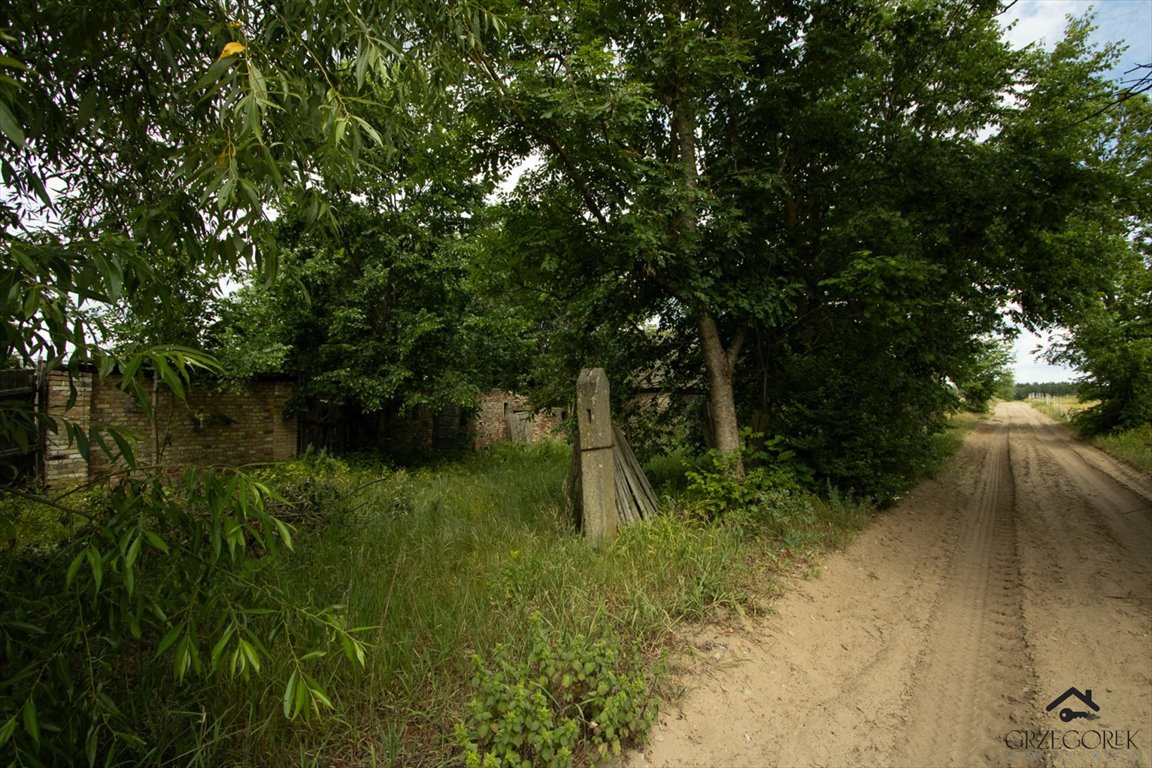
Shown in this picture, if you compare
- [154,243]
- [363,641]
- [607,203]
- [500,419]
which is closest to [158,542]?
[154,243]

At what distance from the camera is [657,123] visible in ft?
24.1

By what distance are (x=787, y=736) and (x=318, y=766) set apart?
2.50 m

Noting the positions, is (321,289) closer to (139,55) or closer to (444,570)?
(444,570)

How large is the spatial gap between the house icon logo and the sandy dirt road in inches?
0.7

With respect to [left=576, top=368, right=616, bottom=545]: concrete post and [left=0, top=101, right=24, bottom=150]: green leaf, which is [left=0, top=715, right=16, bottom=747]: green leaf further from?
[left=576, top=368, right=616, bottom=545]: concrete post

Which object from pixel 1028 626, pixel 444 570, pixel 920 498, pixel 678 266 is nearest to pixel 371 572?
pixel 444 570

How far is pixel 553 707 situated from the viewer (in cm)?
292

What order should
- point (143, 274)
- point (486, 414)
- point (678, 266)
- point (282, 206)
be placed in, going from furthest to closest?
1. point (486, 414)
2. point (678, 266)
3. point (282, 206)
4. point (143, 274)

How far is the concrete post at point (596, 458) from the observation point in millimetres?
5301

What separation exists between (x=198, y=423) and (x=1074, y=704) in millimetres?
12949

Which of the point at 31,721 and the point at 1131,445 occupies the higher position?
the point at 31,721

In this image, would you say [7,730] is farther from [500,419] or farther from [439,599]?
[500,419]

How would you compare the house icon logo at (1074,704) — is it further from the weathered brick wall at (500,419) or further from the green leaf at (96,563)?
the weathered brick wall at (500,419)

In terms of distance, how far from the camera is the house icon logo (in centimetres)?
319
